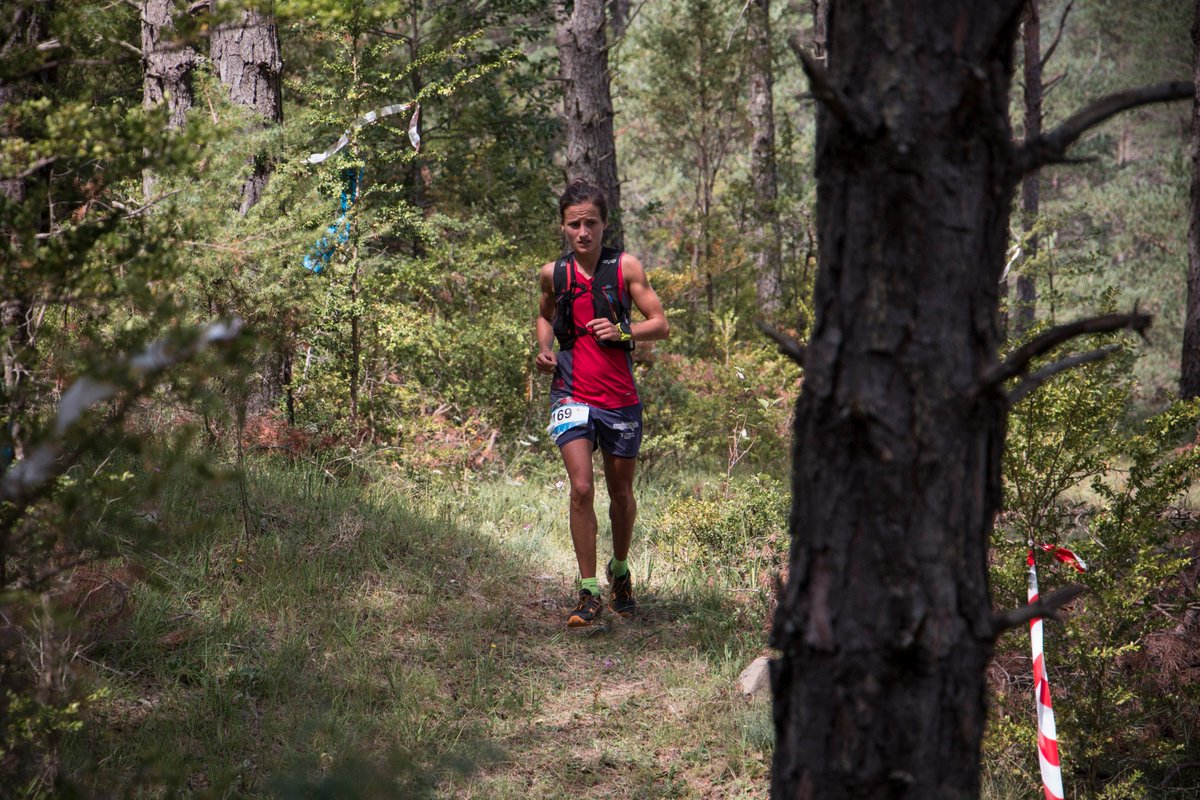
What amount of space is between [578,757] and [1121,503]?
2.46 m

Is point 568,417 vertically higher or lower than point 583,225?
lower

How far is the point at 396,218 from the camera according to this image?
25.0ft

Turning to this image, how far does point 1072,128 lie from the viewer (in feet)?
6.83

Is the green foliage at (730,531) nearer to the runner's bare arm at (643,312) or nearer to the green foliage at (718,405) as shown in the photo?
the runner's bare arm at (643,312)

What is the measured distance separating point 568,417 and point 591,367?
0.30m

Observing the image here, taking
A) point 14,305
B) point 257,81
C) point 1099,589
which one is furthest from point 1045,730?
point 257,81

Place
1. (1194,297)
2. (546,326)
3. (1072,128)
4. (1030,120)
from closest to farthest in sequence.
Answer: (1072,128) < (546,326) < (1194,297) < (1030,120)

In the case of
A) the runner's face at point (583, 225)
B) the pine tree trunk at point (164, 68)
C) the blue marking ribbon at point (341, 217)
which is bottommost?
the runner's face at point (583, 225)

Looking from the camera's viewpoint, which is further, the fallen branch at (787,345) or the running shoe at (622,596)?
the running shoe at (622,596)

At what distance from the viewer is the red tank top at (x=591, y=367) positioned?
18.4 ft

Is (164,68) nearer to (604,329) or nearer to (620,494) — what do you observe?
(604,329)

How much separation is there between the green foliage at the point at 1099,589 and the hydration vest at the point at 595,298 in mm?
2142

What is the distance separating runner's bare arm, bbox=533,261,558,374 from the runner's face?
0.78ft

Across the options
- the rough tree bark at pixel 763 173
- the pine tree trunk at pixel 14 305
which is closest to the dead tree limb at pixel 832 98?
the pine tree trunk at pixel 14 305
